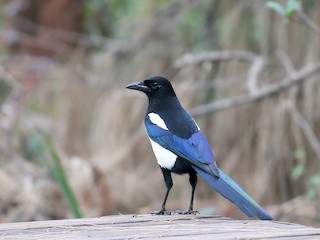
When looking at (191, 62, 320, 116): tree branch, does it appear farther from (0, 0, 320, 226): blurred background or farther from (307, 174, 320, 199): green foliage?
(307, 174, 320, 199): green foliage

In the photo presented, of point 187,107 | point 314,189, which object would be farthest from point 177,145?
point 187,107

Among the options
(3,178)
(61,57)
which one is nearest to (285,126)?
(3,178)

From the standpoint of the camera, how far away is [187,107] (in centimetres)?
688

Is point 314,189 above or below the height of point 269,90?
below

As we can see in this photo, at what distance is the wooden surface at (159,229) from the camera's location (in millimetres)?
2715

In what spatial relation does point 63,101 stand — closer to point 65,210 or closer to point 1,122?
point 1,122

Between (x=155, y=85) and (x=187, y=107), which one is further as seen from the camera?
(x=187, y=107)

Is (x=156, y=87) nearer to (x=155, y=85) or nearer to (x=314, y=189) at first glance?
(x=155, y=85)

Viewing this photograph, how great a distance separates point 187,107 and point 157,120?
308cm

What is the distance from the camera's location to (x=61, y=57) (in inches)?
A: 378

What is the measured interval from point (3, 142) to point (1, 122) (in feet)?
0.93

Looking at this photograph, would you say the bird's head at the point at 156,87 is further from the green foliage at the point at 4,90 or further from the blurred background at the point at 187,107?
the green foliage at the point at 4,90

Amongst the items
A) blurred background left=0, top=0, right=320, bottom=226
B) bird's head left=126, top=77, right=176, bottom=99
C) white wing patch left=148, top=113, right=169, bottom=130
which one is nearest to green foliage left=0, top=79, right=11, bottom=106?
blurred background left=0, top=0, right=320, bottom=226

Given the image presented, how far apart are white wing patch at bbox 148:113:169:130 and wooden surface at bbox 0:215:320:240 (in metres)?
0.57
